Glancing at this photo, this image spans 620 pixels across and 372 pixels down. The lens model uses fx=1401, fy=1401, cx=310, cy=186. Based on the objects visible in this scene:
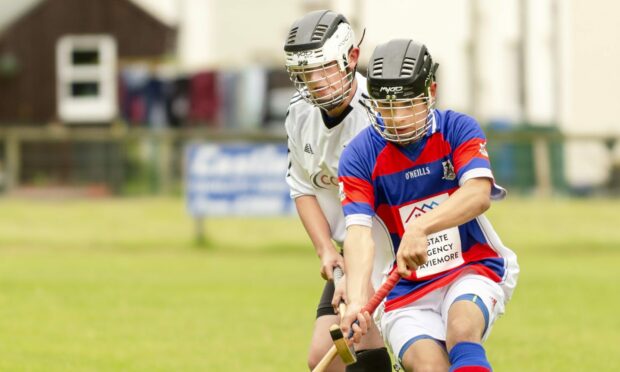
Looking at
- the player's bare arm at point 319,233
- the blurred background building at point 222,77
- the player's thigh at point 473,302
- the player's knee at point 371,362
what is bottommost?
the player's knee at point 371,362

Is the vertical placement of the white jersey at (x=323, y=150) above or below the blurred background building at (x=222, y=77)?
below

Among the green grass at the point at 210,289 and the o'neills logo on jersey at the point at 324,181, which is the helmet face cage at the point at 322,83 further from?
the green grass at the point at 210,289

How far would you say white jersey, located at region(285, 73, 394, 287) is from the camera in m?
6.86

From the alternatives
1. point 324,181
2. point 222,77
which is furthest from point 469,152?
point 222,77

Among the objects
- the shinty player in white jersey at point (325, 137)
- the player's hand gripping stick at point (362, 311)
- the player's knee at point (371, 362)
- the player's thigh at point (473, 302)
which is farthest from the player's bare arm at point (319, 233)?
the player's thigh at point (473, 302)

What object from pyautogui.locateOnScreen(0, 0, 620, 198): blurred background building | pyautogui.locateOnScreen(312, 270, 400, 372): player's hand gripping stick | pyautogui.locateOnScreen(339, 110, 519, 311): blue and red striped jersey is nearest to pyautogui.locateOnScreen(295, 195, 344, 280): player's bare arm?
pyautogui.locateOnScreen(339, 110, 519, 311): blue and red striped jersey

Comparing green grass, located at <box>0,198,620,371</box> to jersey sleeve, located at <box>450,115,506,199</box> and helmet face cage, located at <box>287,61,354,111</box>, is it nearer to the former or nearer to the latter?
helmet face cage, located at <box>287,61,354,111</box>

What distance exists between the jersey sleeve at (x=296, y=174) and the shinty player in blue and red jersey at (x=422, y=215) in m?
0.82

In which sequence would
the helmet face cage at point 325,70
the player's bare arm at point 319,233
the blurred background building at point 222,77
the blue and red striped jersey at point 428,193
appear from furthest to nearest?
the blurred background building at point 222,77 < the player's bare arm at point 319,233 < the helmet face cage at point 325,70 < the blue and red striped jersey at point 428,193

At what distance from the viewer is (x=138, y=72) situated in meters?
30.9

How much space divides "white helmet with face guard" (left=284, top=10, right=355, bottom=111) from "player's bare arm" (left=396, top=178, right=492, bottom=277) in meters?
0.89

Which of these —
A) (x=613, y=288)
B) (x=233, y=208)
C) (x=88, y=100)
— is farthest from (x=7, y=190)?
(x=613, y=288)

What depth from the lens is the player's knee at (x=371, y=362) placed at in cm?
667

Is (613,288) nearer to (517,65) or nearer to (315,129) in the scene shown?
(315,129)
